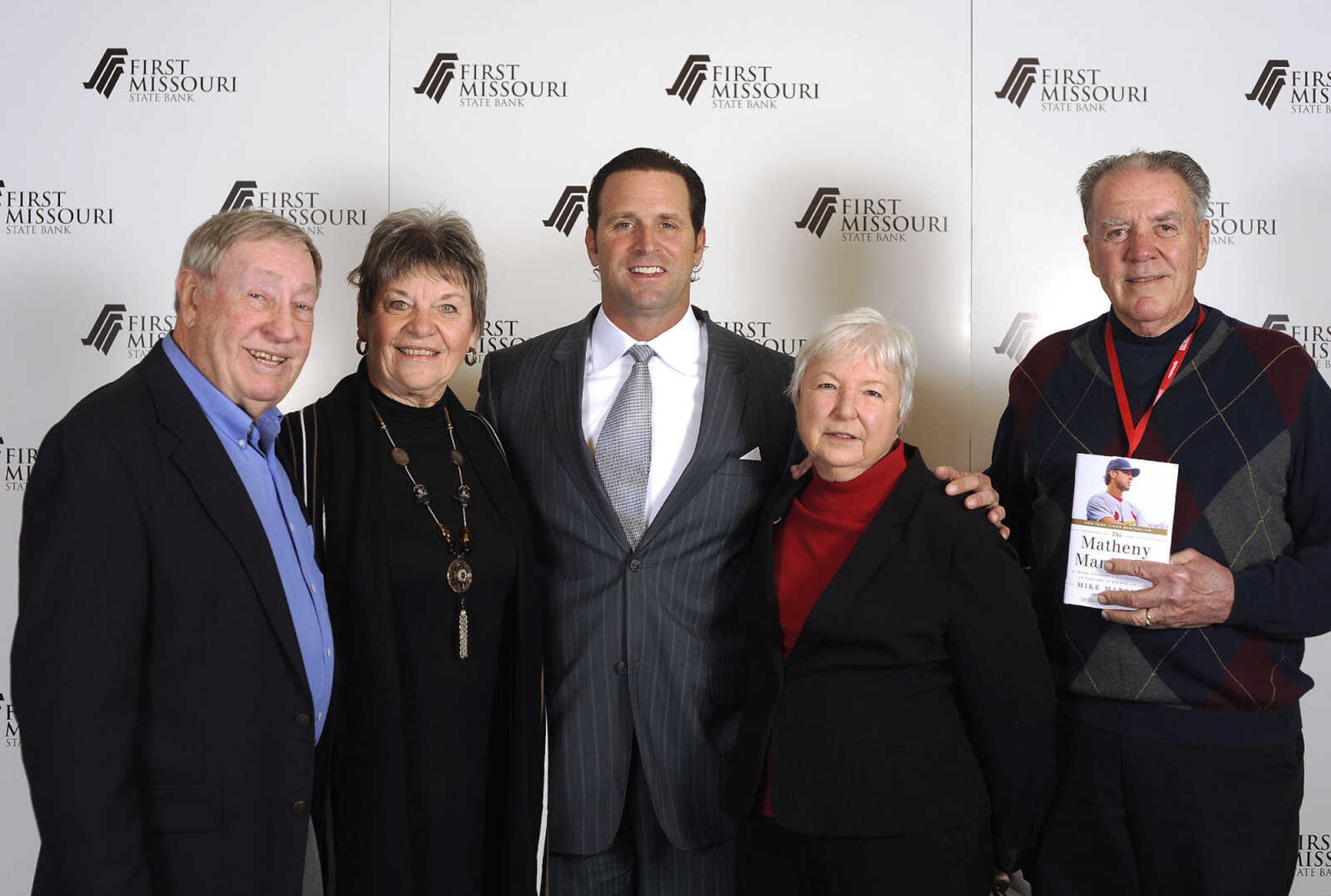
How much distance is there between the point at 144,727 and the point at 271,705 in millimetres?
179

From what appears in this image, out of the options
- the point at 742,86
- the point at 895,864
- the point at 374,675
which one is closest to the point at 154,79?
the point at 742,86

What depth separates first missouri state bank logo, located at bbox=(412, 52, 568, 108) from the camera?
11.0ft

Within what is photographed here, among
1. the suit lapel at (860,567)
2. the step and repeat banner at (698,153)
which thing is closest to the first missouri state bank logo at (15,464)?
the step and repeat banner at (698,153)

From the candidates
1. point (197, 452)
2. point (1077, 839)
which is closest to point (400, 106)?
point (197, 452)

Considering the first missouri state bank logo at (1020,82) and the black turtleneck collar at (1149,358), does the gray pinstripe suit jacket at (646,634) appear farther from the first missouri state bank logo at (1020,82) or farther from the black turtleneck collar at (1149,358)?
the first missouri state bank logo at (1020,82)

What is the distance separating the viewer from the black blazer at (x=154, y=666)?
1438mm

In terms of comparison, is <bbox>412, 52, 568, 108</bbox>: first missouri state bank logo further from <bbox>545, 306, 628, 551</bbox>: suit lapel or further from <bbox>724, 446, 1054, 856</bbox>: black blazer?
<bbox>724, 446, 1054, 856</bbox>: black blazer

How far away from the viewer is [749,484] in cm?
236

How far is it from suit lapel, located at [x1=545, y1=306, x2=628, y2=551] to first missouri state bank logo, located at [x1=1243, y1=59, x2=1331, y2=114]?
2401 mm

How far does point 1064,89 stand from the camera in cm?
337

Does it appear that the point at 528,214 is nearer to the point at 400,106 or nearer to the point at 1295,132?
the point at 400,106

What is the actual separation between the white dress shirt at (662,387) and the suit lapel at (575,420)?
35 millimetres

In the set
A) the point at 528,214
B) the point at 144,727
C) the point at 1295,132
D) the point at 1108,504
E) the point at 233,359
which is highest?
the point at 1295,132

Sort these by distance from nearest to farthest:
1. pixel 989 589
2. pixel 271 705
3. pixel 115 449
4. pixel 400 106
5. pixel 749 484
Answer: pixel 115 449 → pixel 271 705 → pixel 989 589 → pixel 749 484 → pixel 400 106
